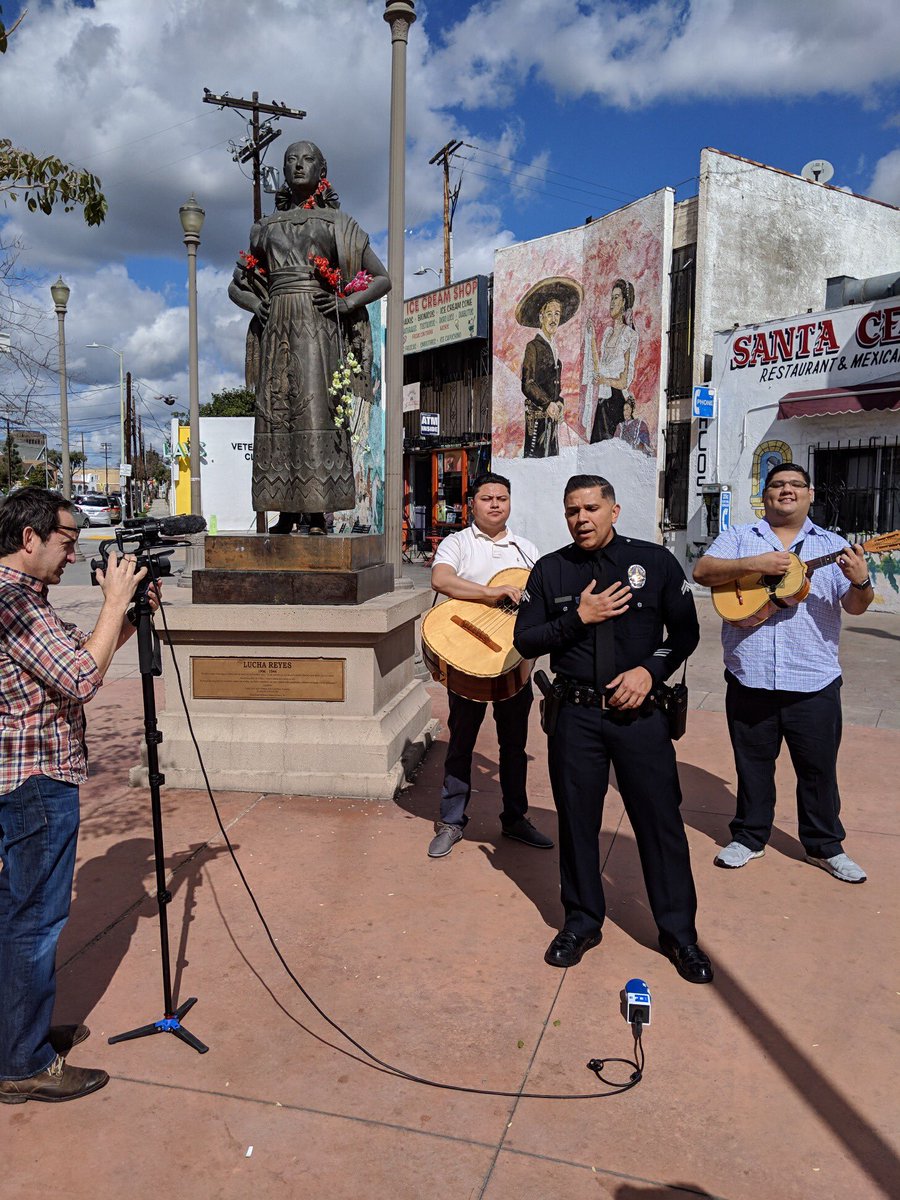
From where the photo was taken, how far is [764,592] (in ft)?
14.5

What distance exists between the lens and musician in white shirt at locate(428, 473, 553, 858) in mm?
4727

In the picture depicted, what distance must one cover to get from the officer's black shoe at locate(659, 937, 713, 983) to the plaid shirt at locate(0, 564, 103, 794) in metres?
2.31

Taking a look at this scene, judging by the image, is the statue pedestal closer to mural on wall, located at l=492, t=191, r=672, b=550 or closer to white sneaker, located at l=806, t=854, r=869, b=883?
white sneaker, located at l=806, t=854, r=869, b=883

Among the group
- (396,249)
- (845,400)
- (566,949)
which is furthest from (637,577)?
(845,400)

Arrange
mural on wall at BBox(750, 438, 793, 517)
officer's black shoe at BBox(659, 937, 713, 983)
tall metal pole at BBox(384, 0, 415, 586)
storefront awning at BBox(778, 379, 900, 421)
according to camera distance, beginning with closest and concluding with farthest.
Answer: officer's black shoe at BBox(659, 937, 713, 983) < tall metal pole at BBox(384, 0, 415, 586) < storefront awning at BBox(778, 379, 900, 421) < mural on wall at BBox(750, 438, 793, 517)

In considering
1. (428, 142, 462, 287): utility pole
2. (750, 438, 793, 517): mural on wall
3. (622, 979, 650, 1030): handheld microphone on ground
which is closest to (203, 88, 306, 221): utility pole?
(428, 142, 462, 287): utility pole

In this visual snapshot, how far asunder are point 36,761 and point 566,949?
2.11 meters

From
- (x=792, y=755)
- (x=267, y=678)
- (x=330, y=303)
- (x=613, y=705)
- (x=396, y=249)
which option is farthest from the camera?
(x=396, y=249)

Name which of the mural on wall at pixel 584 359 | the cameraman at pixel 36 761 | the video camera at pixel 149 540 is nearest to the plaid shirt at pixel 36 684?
the cameraman at pixel 36 761

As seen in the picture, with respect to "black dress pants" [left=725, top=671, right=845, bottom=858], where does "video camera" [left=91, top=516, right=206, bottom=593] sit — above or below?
above

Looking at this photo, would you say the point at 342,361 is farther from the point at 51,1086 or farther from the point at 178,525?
the point at 51,1086

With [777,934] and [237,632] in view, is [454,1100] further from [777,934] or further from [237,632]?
[237,632]

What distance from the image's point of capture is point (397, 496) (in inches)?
368

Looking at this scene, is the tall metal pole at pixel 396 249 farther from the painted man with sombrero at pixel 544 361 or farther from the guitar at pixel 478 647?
the painted man with sombrero at pixel 544 361
